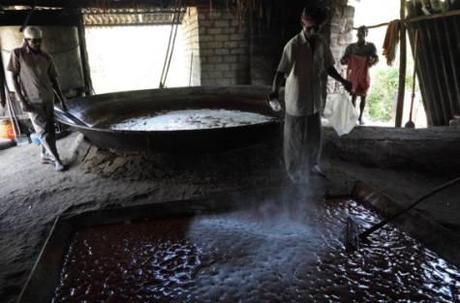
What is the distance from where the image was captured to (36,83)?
14.5ft

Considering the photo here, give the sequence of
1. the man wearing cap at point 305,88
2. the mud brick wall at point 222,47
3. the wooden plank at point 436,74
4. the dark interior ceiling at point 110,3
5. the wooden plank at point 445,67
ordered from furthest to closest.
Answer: the mud brick wall at point 222,47
the dark interior ceiling at point 110,3
the wooden plank at point 436,74
the wooden plank at point 445,67
the man wearing cap at point 305,88

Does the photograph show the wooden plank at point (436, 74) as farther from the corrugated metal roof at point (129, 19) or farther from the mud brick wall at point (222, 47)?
the corrugated metal roof at point (129, 19)

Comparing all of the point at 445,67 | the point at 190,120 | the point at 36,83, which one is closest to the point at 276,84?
the point at 190,120

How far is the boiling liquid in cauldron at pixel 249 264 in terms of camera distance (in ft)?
6.52

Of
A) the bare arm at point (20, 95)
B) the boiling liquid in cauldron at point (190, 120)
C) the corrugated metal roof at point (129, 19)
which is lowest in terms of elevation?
the boiling liquid in cauldron at point (190, 120)

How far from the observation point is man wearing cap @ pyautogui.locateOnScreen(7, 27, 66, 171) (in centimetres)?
434

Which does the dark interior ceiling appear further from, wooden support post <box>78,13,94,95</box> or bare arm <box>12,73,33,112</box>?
bare arm <box>12,73,33,112</box>

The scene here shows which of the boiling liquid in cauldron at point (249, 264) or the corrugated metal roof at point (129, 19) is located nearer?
the boiling liquid in cauldron at point (249, 264)

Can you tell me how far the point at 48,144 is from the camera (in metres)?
4.71

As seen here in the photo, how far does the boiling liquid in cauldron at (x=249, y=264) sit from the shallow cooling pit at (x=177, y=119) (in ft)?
3.66

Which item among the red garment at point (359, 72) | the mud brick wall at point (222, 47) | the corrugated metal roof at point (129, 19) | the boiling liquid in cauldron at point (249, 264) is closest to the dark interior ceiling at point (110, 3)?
the mud brick wall at point (222, 47)

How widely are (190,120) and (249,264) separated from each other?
3165 millimetres

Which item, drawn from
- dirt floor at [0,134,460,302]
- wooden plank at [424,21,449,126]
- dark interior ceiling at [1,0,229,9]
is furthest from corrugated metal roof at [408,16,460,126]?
dark interior ceiling at [1,0,229,9]

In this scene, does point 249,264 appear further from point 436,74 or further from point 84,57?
point 84,57
